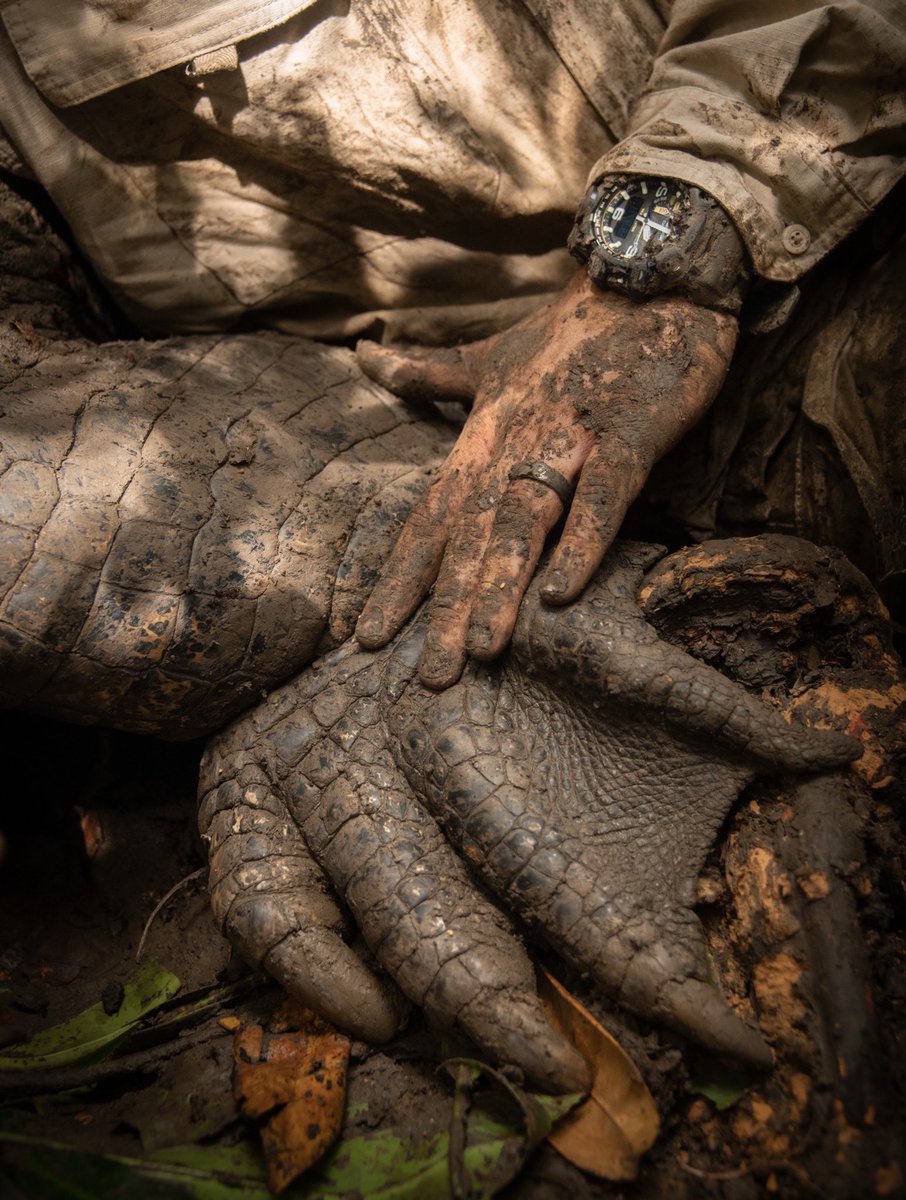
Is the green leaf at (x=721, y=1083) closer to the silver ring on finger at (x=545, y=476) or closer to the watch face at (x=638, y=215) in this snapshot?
the silver ring on finger at (x=545, y=476)

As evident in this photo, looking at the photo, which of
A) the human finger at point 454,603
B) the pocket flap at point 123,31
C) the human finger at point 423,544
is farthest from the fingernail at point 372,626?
the pocket flap at point 123,31

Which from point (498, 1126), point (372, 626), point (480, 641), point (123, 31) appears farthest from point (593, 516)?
point (123, 31)

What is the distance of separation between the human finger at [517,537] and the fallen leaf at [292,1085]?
82cm

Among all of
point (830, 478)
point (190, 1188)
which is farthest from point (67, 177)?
point (190, 1188)

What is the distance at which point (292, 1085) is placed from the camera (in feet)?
4.60

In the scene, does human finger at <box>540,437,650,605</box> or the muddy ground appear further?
human finger at <box>540,437,650,605</box>

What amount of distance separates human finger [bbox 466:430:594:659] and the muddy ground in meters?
0.61

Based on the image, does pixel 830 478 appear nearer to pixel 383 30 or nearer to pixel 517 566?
pixel 517 566

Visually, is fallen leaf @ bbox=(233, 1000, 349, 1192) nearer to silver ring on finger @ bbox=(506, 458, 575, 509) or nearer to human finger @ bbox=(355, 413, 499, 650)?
human finger @ bbox=(355, 413, 499, 650)

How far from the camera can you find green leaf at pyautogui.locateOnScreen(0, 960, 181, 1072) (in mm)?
1512

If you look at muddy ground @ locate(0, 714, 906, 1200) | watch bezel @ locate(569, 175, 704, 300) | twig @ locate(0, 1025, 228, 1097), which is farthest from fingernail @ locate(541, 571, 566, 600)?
twig @ locate(0, 1025, 228, 1097)

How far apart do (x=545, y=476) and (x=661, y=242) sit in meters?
0.60

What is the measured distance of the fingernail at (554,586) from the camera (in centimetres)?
151

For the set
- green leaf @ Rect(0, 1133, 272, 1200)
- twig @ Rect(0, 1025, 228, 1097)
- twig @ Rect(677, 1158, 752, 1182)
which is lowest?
twig @ Rect(0, 1025, 228, 1097)
